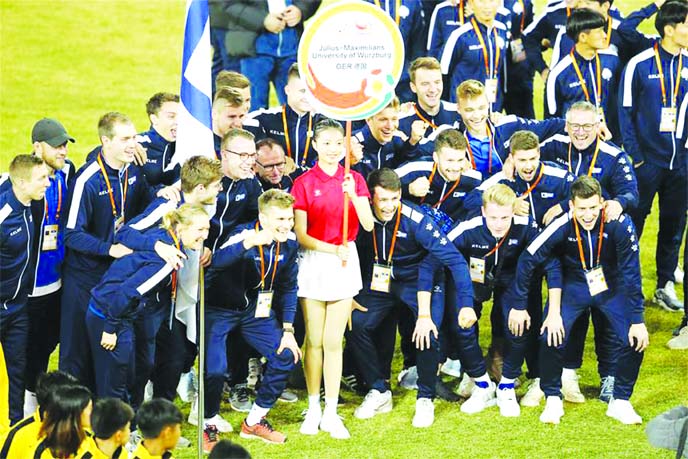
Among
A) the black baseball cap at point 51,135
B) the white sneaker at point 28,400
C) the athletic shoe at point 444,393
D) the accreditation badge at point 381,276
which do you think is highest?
the black baseball cap at point 51,135

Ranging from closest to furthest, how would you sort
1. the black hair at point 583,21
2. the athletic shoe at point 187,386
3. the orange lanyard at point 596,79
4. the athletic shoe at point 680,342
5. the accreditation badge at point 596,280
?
the accreditation badge at point 596,280 < the athletic shoe at point 187,386 < the athletic shoe at point 680,342 < the black hair at point 583,21 < the orange lanyard at point 596,79

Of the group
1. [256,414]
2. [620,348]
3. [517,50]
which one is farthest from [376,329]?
[517,50]

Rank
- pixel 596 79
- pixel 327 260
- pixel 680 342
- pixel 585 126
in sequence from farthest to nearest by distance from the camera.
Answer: pixel 596 79
pixel 680 342
pixel 585 126
pixel 327 260

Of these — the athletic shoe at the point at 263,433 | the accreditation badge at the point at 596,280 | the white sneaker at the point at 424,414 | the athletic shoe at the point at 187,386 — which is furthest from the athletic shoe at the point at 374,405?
the accreditation badge at the point at 596,280

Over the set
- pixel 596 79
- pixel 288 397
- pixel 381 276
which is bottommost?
pixel 288 397

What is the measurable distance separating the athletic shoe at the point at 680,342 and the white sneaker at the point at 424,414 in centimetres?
196

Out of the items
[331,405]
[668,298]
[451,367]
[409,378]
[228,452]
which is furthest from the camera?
[668,298]

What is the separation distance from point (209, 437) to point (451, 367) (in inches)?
71.3

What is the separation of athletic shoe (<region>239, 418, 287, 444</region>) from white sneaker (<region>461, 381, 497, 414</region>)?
3.80ft

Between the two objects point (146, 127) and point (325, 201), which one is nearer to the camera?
point (325, 201)

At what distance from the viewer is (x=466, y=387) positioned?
8.42 m

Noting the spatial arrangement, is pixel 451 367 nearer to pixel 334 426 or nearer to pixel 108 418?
pixel 334 426

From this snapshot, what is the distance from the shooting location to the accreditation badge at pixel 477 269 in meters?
8.15

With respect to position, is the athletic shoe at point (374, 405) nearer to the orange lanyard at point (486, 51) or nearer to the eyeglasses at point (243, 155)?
the eyeglasses at point (243, 155)
